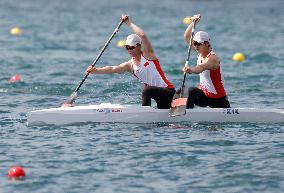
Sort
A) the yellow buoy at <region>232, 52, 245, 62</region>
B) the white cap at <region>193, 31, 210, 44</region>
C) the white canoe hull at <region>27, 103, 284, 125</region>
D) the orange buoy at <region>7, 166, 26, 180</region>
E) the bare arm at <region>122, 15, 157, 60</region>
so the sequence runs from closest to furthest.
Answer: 1. the orange buoy at <region>7, 166, 26, 180</region>
2. the bare arm at <region>122, 15, 157, 60</region>
3. the white cap at <region>193, 31, 210, 44</region>
4. the white canoe hull at <region>27, 103, 284, 125</region>
5. the yellow buoy at <region>232, 52, 245, 62</region>

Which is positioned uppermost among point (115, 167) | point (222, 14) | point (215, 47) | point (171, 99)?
point (222, 14)

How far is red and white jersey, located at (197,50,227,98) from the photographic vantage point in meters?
16.0

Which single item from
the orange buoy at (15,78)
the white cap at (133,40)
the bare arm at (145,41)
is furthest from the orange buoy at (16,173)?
the orange buoy at (15,78)

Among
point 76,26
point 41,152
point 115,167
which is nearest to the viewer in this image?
point 115,167

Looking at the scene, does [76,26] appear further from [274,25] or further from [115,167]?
[115,167]

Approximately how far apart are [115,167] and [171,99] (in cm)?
332

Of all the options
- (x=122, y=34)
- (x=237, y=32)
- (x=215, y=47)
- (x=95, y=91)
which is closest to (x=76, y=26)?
(x=122, y=34)

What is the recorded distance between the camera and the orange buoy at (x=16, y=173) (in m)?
12.3

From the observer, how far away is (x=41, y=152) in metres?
13.9

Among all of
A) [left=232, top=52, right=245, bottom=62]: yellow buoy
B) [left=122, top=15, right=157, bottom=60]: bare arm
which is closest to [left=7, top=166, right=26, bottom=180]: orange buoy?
[left=122, top=15, right=157, bottom=60]: bare arm

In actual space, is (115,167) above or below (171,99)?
below

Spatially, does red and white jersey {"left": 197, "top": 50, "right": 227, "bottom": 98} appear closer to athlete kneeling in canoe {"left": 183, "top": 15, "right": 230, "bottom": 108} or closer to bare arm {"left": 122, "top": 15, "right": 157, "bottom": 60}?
athlete kneeling in canoe {"left": 183, "top": 15, "right": 230, "bottom": 108}

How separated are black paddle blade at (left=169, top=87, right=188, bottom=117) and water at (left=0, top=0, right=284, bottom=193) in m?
0.28

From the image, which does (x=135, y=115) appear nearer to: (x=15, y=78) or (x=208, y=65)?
(x=208, y=65)
